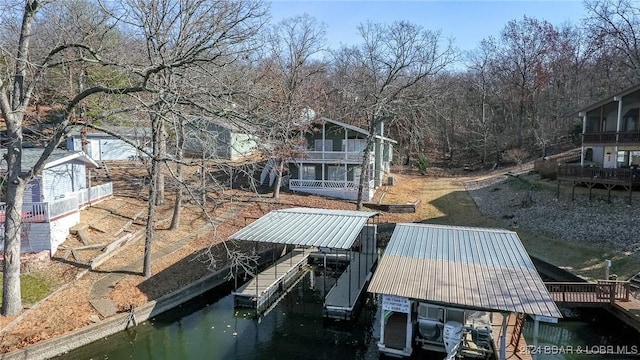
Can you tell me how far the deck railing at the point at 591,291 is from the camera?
1572cm

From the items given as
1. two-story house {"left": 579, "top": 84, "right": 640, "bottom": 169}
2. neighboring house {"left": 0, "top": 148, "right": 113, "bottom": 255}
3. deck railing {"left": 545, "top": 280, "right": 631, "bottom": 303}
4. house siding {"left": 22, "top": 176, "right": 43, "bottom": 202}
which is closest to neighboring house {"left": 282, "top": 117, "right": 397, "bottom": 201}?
neighboring house {"left": 0, "top": 148, "right": 113, "bottom": 255}

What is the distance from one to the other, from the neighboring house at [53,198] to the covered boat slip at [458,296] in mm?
13542

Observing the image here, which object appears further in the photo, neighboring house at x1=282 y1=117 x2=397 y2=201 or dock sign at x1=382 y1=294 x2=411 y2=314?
neighboring house at x1=282 y1=117 x2=397 y2=201

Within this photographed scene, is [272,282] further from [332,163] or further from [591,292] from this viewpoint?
[332,163]

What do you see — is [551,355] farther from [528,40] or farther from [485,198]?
[528,40]

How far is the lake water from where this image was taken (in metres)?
13.3

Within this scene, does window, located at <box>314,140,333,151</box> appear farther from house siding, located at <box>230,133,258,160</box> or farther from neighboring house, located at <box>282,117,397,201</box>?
house siding, located at <box>230,133,258,160</box>

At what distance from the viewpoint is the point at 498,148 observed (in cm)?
4869

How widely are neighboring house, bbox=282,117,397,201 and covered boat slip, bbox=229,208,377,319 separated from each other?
31.5ft

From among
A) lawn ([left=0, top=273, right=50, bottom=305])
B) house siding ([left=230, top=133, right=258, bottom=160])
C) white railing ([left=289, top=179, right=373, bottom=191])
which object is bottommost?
lawn ([left=0, top=273, right=50, bottom=305])

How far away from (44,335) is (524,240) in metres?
23.1

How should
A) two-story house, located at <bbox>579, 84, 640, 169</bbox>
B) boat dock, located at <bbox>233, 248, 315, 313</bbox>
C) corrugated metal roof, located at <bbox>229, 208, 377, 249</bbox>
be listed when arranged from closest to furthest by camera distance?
1. corrugated metal roof, located at <bbox>229, 208, 377, 249</bbox>
2. boat dock, located at <bbox>233, 248, 315, 313</bbox>
3. two-story house, located at <bbox>579, 84, 640, 169</bbox>

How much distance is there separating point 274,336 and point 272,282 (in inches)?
152

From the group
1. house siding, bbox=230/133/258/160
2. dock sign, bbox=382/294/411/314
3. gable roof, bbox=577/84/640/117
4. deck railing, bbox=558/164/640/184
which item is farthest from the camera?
gable roof, bbox=577/84/640/117
